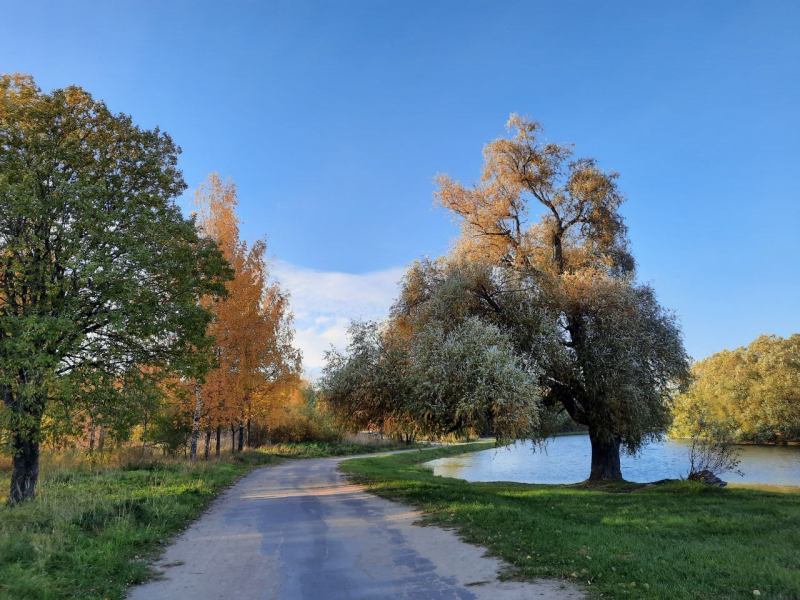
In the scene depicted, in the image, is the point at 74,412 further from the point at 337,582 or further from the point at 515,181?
the point at 515,181

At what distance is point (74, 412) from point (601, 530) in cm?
1326

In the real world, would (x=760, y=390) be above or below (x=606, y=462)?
above

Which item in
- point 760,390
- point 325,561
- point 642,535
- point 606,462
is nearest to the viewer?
A: point 325,561

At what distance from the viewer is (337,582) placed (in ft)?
25.0

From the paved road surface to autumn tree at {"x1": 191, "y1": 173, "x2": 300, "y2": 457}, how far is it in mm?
11375

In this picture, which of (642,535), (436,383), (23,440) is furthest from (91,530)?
(642,535)

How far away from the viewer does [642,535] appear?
9.76 m

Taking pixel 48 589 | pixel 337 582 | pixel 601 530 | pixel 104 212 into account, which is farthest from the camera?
pixel 104 212

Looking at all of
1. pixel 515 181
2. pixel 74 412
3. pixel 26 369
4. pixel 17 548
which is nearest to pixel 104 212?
pixel 26 369

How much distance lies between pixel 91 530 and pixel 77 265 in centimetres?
Result: 612

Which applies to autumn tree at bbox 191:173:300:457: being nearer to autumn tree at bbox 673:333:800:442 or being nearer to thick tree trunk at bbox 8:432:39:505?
thick tree trunk at bbox 8:432:39:505

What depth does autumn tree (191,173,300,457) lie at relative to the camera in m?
24.9

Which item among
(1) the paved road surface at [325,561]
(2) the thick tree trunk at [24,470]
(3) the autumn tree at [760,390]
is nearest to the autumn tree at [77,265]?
(2) the thick tree trunk at [24,470]

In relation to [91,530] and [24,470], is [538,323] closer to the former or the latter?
[91,530]
